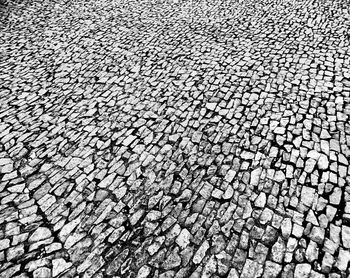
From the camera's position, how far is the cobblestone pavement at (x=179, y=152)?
3.19 meters

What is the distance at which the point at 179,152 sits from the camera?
14.2 feet

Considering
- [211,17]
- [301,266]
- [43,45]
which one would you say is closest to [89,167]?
[301,266]

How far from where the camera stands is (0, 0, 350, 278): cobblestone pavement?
10.5 feet

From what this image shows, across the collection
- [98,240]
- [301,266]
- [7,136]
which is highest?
[7,136]

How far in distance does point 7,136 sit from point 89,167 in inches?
68.5

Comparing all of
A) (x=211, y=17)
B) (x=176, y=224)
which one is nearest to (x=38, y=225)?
(x=176, y=224)

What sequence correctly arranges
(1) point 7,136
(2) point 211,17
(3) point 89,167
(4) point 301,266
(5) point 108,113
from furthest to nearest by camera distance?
(2) point 211,17
(5) point 108,113
(1) point 7,136
(3) point 89,167
(4) point 301,266

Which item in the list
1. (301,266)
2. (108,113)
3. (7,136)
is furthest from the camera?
(108,113)

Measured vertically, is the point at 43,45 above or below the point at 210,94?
above

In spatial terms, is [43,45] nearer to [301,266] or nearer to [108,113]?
[108,113]

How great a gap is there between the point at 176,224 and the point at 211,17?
261 inches

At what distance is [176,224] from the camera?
345 cm

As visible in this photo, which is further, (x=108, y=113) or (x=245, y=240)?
(x=108, y=113)

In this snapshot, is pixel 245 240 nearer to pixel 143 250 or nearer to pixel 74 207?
pixel 143 250
